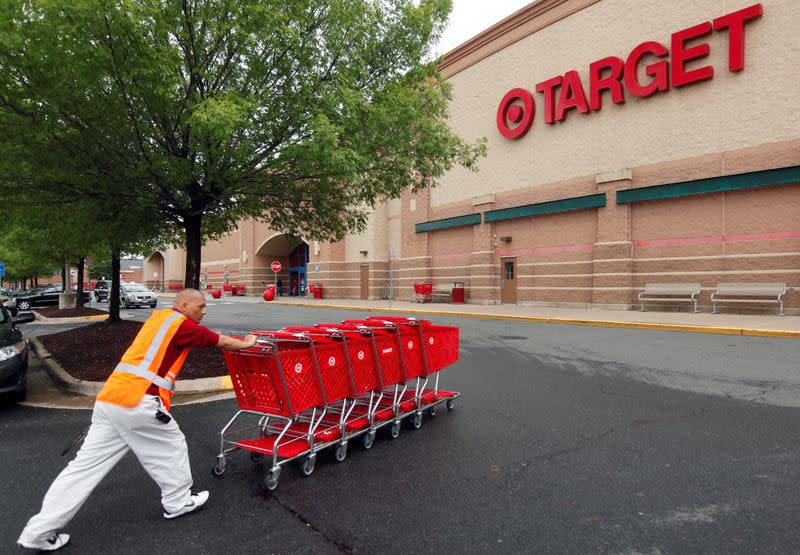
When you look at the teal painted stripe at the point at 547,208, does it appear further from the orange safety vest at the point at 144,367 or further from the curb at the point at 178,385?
the orange safety vest at the point at 144,367

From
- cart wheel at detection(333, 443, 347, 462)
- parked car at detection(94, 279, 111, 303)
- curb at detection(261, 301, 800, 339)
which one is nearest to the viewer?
cart wheel at detection(333, 443, 347, 462)

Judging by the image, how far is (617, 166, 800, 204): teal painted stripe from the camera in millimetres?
16672

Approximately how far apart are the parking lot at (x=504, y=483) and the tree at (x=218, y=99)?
370 centimetres

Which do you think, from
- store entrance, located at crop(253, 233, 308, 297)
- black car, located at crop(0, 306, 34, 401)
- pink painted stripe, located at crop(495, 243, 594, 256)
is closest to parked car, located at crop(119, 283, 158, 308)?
store entrance, located at crop(253, 233, 308, 297)

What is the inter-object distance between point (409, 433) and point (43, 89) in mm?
6312

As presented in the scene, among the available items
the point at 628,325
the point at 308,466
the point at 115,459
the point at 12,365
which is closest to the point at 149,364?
the point at 115,459

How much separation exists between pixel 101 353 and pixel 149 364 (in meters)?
6.89

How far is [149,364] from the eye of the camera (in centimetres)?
336

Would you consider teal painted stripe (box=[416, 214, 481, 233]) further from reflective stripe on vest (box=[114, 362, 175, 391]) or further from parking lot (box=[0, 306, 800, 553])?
reflective stripe on vest (box=[114, 362, 175, 391])

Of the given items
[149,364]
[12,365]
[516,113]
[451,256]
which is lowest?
[12,365]

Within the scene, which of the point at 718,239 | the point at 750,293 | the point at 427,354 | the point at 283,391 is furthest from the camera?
the point at 718,239

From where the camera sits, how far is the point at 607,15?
21.4 meters

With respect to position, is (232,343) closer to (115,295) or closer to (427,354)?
(427,354)

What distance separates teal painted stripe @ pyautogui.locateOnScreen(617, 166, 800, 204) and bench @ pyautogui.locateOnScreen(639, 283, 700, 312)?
3.38m
